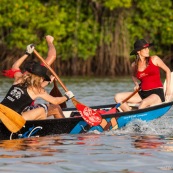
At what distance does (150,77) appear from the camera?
56.9 ft

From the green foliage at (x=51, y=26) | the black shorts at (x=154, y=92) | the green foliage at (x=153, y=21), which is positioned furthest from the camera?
the green foliage at (x=153, y=21)

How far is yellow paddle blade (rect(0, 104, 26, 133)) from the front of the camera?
48.5ft

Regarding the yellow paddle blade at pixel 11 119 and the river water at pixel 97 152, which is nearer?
the river water at pixel 97 152

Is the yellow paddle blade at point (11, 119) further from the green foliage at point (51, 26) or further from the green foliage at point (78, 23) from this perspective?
the green foliage at point (51, 26)

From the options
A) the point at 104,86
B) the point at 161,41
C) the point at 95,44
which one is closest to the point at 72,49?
the point at 95,44

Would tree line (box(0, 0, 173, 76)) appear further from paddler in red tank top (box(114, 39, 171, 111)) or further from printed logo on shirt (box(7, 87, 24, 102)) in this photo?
printed logo on shirt (box(7, 87, 24, 102))

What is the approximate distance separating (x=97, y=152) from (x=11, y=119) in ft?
5.96

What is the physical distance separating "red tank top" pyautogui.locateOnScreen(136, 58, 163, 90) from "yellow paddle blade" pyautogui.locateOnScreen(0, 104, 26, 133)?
3.14m

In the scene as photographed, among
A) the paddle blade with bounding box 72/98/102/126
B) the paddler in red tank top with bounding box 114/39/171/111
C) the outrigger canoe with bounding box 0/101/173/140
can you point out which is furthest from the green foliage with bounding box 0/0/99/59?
the paddle blade with bounding box 72/98/102/126

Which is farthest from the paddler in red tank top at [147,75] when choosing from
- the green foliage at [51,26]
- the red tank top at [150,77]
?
the green foliage at [51,26]

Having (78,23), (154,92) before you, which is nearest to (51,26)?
(78,23)

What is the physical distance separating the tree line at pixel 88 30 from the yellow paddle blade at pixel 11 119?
23.8 meters

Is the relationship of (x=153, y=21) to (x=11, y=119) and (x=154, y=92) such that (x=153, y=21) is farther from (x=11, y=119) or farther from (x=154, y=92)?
(x=11, y=119)

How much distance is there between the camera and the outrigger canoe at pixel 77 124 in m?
15.2
